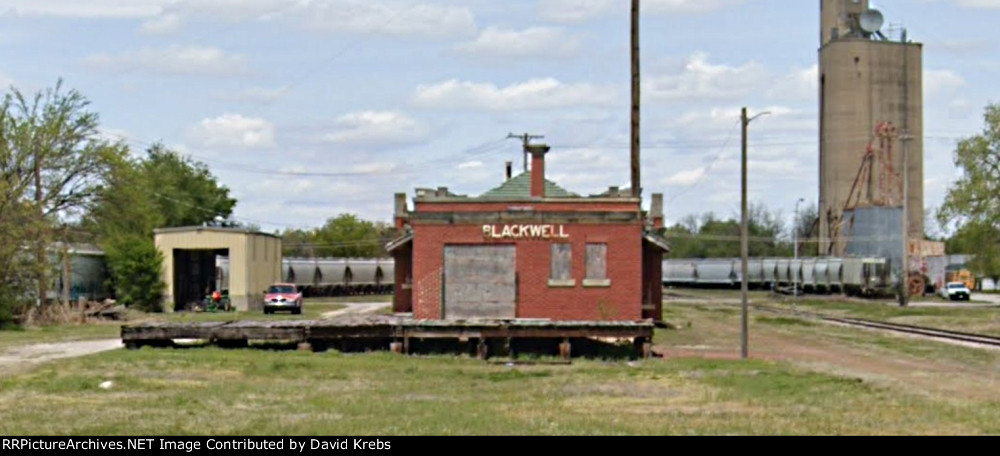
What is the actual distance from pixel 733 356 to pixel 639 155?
12335 mm

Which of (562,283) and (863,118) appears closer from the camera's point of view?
(562,283)

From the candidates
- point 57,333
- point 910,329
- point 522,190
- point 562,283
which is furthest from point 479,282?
point 910,329

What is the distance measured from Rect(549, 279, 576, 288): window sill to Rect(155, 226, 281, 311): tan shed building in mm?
27593

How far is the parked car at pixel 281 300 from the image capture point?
189ft

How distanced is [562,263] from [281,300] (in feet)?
75.2

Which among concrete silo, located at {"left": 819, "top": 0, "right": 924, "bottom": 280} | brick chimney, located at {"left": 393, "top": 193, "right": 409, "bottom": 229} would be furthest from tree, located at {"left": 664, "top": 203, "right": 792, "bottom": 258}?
brick chimney, located at {"left": 393, "top": 193, "right": 409, "bottom": 229}

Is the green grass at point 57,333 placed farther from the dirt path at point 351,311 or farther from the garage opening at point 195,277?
the garage opening at point 195,277

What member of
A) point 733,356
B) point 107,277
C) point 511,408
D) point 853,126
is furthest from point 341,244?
point 511,408

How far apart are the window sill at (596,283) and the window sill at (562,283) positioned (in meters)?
0.35

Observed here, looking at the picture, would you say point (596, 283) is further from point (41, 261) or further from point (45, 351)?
point (41, 261)

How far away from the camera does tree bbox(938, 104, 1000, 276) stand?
7212 centimetres

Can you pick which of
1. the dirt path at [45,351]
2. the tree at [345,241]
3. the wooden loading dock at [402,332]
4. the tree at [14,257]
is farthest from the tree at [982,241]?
the tree at [345,241]

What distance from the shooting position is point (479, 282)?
38.2 meters
